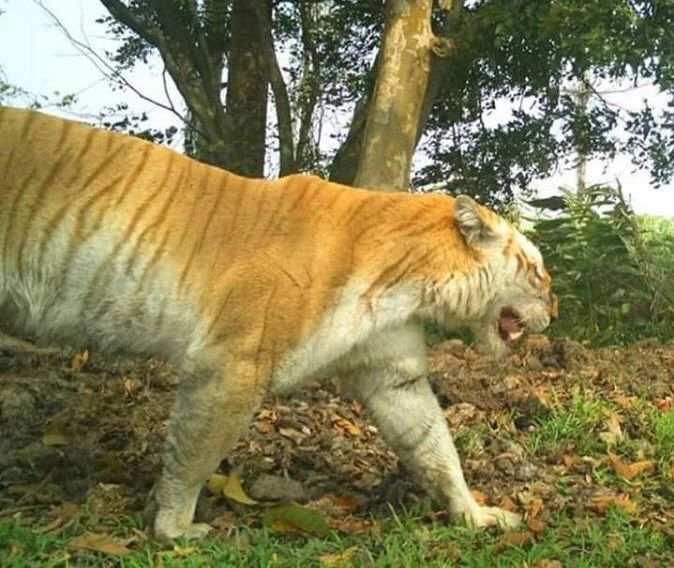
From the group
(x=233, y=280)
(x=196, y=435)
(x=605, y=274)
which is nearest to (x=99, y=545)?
(x=196, y=435)

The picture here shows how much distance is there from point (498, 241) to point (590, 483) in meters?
1.40

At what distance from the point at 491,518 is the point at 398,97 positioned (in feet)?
14.3

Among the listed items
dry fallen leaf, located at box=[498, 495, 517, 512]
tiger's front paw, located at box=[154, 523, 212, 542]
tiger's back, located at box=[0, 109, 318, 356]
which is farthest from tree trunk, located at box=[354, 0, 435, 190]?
tiger's front paw, located at box=[154, 523, 212, 542]

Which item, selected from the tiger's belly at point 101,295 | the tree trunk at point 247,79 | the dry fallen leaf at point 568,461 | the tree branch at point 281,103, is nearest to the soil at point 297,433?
the dry fallen leaf at point 568,461

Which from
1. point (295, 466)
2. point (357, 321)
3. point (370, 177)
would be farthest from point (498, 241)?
point (370, 177)

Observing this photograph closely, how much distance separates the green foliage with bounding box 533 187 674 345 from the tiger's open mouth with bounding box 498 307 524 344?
3.59 metres

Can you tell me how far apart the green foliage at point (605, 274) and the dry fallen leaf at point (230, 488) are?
4.23 metres

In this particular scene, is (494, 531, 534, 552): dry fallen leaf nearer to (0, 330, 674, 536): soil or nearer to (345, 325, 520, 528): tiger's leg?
(345, 325, 520, 528): tiger's leg

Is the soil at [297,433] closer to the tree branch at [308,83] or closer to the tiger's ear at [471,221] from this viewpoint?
the tiger's ear at [471,221]

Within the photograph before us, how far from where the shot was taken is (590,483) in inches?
212

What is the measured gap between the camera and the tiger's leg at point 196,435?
4254 millimetres

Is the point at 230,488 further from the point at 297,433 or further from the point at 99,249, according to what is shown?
the point at 99,249

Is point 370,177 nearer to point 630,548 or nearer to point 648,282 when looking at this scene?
point 648,282

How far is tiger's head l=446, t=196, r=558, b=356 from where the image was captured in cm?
481
